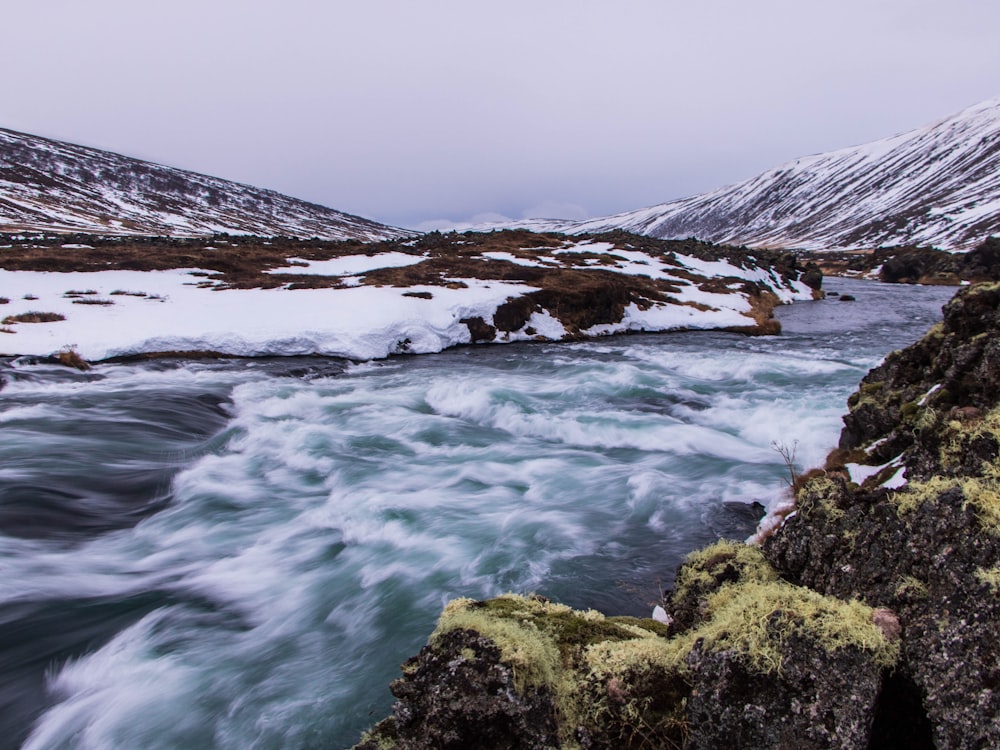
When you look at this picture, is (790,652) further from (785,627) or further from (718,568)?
(718,568)

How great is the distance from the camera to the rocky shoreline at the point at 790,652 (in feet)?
11.1

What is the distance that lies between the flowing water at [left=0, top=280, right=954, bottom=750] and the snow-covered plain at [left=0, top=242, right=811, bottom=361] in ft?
8.50

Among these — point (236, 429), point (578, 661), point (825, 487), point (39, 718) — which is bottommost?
point (39, 718)

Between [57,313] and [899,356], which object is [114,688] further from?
[57,313]

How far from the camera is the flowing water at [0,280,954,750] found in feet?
22.6

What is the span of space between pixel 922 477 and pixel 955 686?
2.59 metres

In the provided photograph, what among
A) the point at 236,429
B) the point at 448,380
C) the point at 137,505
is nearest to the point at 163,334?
the point at 236,429

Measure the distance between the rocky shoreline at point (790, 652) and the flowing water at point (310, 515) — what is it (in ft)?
8.89

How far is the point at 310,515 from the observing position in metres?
11.1

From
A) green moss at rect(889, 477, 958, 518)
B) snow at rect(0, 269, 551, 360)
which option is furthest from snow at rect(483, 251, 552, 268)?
green moss at rect(889, 477, 958, 518)

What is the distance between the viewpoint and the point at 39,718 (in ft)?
20.9

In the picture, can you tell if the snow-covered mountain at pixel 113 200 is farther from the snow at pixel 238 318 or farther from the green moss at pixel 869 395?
the green moss at pixel 869 395

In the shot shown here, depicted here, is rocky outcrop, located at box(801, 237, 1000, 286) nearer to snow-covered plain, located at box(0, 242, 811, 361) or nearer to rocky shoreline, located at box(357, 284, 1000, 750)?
snow-covered plain, located at box(0, 242, 811, 361)

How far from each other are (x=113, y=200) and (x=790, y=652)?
175230mm
